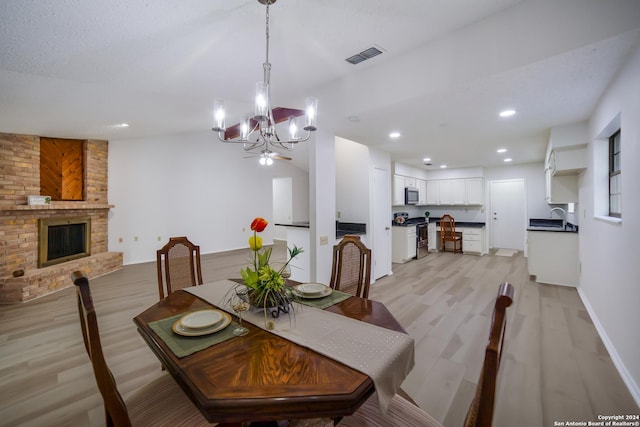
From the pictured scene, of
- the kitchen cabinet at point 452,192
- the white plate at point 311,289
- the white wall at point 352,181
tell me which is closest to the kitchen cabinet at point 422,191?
the kitchen cabinet at point 452,192

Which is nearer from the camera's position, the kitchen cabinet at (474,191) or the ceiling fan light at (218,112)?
the ceiling fan light at (218,112)

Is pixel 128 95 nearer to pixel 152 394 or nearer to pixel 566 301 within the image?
pixel 152 394

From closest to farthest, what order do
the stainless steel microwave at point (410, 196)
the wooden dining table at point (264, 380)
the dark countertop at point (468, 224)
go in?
the wooden dining table at point (264, 380) → the stainless steel microwave at point (410, 196) → the dark countertop at point (468, 224)

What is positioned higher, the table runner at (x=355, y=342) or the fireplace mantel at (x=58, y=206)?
the fireplace mantel at (x=58, y=206)

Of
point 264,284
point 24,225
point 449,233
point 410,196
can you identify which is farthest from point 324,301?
point 449,233

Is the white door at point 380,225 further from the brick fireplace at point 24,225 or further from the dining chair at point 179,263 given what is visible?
the brick fireplace at point 24,225

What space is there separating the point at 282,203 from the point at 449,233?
18.0 feet

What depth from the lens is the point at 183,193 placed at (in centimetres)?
652

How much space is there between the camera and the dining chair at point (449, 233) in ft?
22.2

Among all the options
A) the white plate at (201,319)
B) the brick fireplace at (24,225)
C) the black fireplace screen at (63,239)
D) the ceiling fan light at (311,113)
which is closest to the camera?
the white plate at (201,319)

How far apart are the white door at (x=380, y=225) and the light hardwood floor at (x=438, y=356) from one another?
21.6 inches

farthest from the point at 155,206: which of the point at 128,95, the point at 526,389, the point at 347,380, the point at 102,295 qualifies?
the point at 526,389

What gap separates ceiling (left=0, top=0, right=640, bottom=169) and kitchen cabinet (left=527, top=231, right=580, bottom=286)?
71.9 inches

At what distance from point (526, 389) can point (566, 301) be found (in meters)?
2.43
